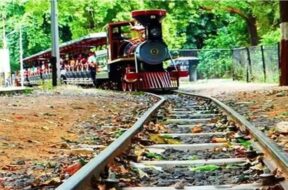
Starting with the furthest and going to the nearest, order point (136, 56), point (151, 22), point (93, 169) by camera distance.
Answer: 1. point (151, 22)
2. point (136, 56)
3. point (93, 169)

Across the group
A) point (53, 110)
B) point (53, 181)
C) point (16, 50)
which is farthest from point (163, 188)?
point (16, 50)

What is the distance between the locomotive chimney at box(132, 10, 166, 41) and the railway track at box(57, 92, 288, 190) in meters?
13.6

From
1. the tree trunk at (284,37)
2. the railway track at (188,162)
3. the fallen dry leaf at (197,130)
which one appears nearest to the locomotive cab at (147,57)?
the tree trunk at (284,37)

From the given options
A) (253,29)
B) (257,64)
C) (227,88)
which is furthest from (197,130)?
(253,29)

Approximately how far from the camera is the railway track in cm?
414

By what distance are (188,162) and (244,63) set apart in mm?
24226

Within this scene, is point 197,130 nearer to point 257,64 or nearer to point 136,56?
point 136,56

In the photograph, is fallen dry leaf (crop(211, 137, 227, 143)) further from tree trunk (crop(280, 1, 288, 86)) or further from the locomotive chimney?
the locomotive chimney

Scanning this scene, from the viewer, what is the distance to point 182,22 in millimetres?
37250

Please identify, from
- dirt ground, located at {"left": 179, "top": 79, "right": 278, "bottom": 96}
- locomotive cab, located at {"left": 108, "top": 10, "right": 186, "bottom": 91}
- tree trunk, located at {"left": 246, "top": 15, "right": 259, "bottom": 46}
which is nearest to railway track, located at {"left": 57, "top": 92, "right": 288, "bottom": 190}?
dirt ground, located at {"left": 179, "top": 79, "right": 278, "bottom": 96}

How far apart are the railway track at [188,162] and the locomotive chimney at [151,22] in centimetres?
1361

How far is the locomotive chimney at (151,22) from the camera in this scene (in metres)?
21.3

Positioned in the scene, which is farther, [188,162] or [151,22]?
[151,22]

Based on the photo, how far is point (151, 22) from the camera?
70.7 ft
